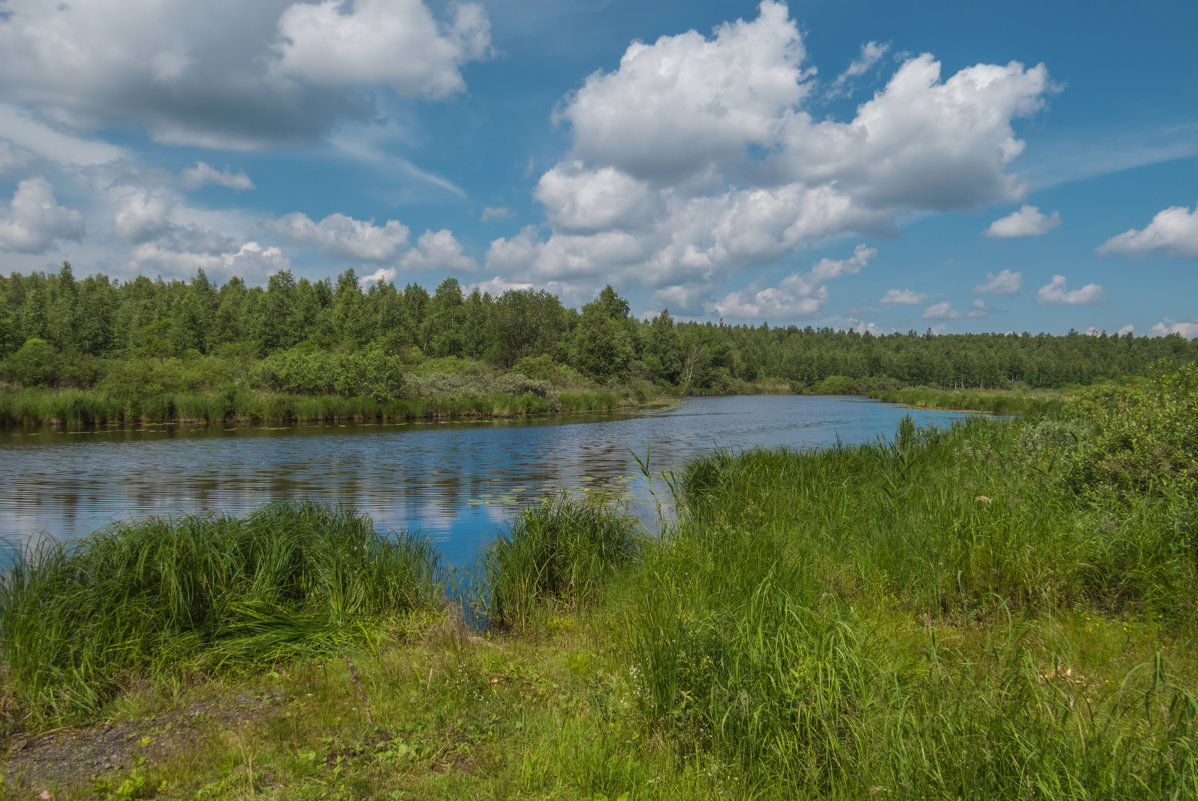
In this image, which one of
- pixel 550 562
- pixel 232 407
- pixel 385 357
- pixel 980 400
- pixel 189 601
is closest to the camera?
pixel 189 601

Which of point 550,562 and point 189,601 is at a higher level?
point 189,601

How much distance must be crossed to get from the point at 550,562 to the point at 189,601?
3.32 meters

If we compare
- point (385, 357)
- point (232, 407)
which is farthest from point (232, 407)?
point (385, 357)

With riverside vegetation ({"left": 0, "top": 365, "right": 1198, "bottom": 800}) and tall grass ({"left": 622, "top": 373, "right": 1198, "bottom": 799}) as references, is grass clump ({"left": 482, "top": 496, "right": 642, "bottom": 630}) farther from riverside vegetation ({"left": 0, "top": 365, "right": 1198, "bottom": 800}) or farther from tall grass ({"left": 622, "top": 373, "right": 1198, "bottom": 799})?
tall grass ({"left": 622, "top": 373, "right": 1198, "bottom": 799})

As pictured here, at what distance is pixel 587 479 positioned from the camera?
1694cm

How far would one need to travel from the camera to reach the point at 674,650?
166 inches

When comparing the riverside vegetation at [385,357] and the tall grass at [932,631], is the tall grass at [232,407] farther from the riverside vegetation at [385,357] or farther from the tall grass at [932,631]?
the tall grass at [932,631]

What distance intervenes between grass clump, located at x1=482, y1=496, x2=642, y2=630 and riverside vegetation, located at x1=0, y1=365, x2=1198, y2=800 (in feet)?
0.11

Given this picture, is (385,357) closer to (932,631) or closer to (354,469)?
(354,469)

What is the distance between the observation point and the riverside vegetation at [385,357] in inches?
1364

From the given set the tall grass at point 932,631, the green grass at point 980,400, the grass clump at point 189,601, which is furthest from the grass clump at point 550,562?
the green grass at point 980,400

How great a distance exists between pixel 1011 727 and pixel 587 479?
46.7 feet

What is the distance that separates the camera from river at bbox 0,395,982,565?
40.8 feet

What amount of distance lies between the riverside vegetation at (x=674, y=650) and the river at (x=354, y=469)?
237cm
